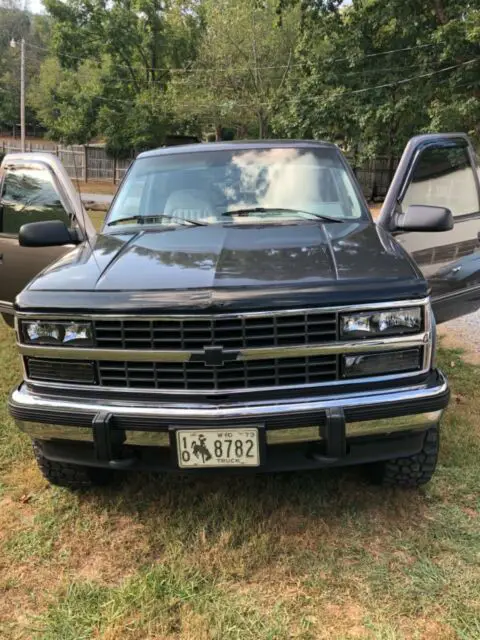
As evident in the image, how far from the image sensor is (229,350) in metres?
2.47

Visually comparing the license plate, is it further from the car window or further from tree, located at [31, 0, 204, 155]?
tree, located at [31, 0, 204, 155]

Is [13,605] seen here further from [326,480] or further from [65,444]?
[326,480]

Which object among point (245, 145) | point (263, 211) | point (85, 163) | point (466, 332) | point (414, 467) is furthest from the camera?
point (85, 163)

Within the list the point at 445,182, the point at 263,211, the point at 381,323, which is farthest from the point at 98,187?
the point at 381,323

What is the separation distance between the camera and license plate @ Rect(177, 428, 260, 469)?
8.11 feet

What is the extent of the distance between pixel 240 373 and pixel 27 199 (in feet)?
10.3

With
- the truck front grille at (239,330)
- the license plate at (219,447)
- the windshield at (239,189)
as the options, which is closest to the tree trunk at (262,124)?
the windshield at (239,189)

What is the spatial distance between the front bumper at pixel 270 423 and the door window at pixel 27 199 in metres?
2.29

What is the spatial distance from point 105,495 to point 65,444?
611 mm

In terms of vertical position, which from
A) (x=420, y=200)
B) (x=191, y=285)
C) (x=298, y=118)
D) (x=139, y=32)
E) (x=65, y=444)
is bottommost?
(x=65, y=444)

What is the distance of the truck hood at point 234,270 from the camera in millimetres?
2482

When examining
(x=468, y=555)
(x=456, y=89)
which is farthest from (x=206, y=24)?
(x=468, y=555)

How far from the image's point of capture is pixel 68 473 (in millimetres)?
3145

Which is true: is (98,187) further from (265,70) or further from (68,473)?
(68,473)
